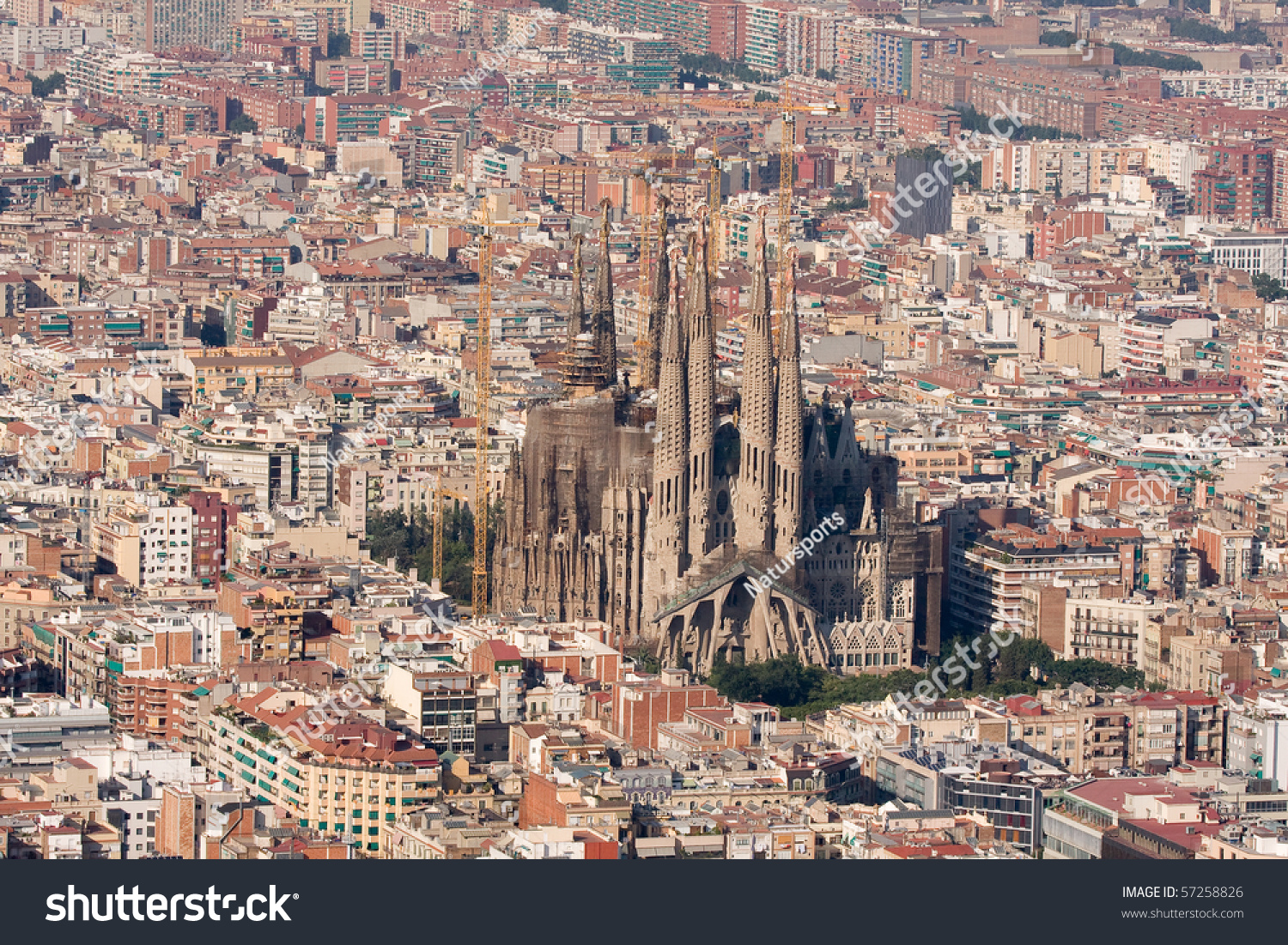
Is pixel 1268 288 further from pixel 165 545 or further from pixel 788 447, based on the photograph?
pixel 788 447

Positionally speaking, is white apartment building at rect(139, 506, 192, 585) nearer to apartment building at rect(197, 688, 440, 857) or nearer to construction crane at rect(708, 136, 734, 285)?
construction crane at rect(708, 136, 734, 285)

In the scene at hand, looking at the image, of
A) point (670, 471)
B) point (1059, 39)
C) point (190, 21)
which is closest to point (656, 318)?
point (670, 471)

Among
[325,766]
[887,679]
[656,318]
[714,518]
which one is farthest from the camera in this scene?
[656,318]

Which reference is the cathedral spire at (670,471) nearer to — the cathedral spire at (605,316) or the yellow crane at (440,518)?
the cathedral spire at (605,316)

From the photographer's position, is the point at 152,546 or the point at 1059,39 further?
the point at 1059,39

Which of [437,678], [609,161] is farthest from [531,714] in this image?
[609,161]

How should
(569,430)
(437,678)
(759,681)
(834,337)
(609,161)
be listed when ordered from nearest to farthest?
(437,678), (759,681), (569,430), (834,337), (609,161)

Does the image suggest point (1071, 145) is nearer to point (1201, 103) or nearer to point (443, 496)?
point (1201, 103)

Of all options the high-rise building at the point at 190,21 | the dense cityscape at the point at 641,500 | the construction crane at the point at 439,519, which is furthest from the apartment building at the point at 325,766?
the high-rise building at the point at 190,21
